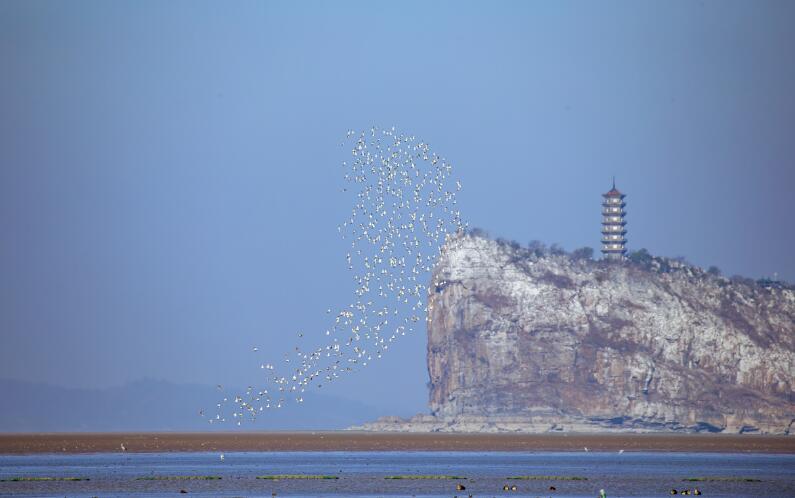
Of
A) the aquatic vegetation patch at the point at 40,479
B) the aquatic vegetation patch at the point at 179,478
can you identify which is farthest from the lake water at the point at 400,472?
the aquatic vegetation patch at the point at 40,479

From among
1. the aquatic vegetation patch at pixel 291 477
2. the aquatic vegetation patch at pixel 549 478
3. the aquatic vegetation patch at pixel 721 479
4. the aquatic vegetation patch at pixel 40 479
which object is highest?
the aquatic vegetation patch at pixel 40 479

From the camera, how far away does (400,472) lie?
10094 cm

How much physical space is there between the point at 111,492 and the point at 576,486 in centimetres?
2557

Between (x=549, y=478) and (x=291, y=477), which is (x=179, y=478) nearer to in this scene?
(x=291, y=477)

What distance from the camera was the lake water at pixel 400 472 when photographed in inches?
3231

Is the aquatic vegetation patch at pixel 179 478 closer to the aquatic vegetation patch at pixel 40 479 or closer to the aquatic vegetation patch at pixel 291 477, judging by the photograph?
the aquatic vegetation patch at pixel 291 477

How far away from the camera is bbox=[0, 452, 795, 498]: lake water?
8206 cm

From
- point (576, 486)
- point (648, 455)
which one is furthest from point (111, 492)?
point (648, 455)

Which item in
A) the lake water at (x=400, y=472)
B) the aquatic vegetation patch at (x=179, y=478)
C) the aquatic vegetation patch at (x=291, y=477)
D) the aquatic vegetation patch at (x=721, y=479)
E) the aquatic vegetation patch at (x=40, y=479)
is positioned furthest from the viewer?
the aquatic vegetation patch at (x=291, y=477)

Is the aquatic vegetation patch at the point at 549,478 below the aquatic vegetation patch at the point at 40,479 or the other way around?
below

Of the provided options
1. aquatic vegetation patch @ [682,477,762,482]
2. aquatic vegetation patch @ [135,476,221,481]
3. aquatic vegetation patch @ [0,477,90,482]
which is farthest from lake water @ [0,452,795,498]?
aquatic vegetation patch @ [0,477,90,482]

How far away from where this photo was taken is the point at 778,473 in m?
100

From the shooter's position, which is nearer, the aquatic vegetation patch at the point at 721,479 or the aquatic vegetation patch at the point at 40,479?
the aquatic vegetation patch at the point at 721,479

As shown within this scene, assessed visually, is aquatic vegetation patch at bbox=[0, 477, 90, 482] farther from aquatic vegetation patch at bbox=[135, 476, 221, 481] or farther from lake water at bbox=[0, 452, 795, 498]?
aquatic vegetation patch at bbox=[135, 476, 221, 481]
